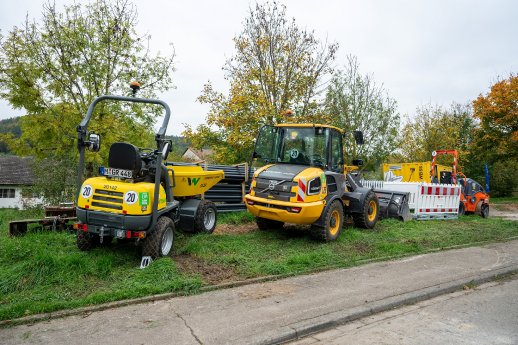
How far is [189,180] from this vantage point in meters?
8.05

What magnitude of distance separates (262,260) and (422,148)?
25410 millimetres

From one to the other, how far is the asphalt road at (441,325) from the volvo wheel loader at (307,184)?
9.97 ft

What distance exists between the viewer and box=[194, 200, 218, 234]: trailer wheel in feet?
26.2

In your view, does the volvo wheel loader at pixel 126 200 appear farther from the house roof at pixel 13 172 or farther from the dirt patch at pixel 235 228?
the house roof at pixel 13 172

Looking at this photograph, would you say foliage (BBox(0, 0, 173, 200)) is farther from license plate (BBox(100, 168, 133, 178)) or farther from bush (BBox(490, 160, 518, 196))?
bush (BBox(490, 160, 518, 196))

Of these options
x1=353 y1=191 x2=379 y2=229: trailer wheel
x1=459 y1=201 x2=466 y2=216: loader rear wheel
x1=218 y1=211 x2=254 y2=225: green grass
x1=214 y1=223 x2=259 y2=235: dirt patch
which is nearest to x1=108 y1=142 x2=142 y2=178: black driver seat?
x1=214 y1=223 x2=259 y2=235: dirt patch

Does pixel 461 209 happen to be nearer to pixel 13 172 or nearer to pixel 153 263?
pixel 153 263

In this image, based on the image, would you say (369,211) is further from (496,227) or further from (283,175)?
(496,227)

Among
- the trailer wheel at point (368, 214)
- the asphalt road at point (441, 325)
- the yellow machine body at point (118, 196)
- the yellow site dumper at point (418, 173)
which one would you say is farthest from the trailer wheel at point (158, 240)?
the yellow site dumper at point (418, 173)

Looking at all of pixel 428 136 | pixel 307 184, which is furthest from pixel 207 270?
pixel 428 136

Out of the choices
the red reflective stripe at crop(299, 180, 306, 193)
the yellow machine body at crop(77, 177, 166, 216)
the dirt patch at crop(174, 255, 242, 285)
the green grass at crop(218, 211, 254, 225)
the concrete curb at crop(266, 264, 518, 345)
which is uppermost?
the red reflective stripe at crop(299, 180, 306, 193)

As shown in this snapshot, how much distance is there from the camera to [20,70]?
981 cm

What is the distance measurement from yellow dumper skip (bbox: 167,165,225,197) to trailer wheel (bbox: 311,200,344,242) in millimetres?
2525

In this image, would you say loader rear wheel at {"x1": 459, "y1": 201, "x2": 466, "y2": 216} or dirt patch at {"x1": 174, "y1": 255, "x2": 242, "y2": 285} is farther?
loader rear wheel at {"x1": 459, "y1": 201, "x2": 466, "y2": 216}
